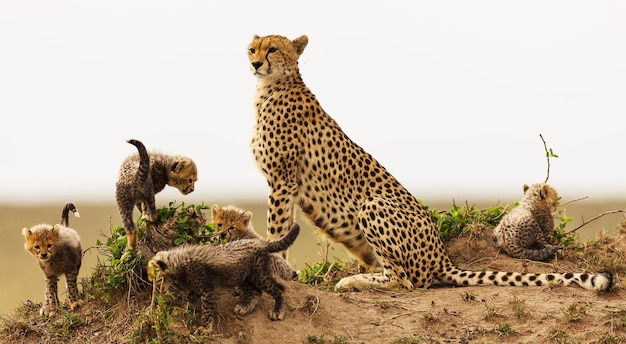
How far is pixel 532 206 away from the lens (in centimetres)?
876

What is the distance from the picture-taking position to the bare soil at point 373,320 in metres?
6.52

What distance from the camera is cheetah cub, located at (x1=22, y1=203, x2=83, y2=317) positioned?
22.8 feet

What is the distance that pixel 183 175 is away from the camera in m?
7.03

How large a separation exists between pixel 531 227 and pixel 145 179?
3607 mm

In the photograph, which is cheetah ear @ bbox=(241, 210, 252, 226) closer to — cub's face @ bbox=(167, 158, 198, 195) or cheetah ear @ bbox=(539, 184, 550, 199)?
cub's face @ bbox=(167, 158, 198, 195)

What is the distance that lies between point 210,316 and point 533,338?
227 centimetres

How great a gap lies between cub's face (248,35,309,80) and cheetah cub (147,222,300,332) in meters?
2.11

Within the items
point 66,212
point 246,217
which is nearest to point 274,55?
point 246,217

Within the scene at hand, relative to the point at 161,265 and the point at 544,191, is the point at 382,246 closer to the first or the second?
the point at 544,191

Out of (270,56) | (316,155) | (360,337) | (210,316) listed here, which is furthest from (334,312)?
(270,56)

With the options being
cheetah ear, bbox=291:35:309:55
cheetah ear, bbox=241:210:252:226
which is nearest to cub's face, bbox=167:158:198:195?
cheetah ear, bbox=241:210:252:226

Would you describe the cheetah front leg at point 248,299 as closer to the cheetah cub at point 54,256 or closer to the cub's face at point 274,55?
the cheetah cub at point 54,256

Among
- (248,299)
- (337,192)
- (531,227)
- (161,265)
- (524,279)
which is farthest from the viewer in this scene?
(531,227)

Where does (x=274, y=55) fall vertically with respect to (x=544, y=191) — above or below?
above
